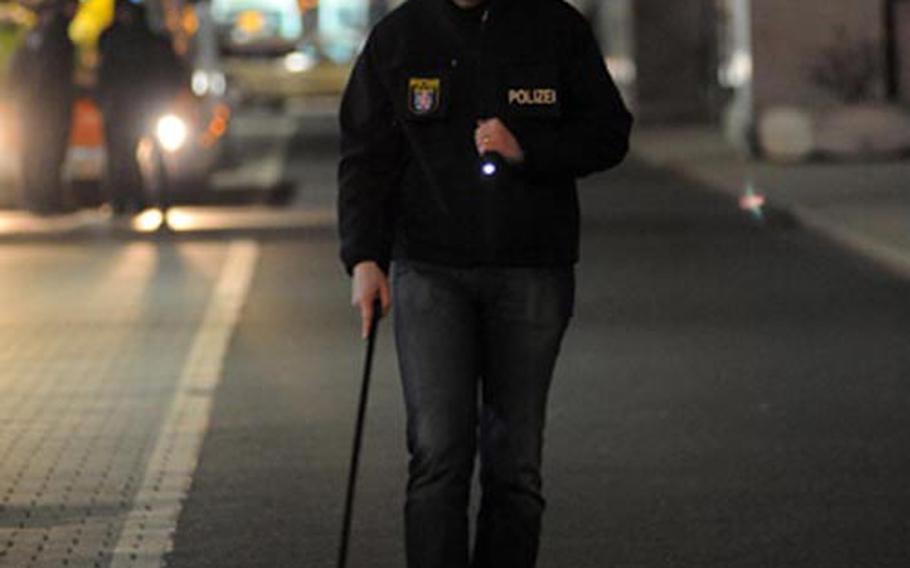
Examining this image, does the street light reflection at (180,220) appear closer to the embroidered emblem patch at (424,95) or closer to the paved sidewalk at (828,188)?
the paved sidewalk at (828,188)

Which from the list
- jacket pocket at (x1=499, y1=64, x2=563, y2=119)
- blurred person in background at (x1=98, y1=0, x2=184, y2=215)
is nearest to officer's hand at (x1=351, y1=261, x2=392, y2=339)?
jacket pocket at (x1=499, y1=64, x2=563, y2=119)

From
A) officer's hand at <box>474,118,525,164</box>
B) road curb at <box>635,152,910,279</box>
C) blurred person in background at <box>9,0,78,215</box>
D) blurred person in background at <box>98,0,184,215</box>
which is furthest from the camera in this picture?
blurred person in background at <box>9,0,78,215</box>

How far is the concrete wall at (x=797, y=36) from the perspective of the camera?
109ft

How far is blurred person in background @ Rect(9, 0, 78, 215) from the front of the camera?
81.7ft

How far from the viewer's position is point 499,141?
6.76m

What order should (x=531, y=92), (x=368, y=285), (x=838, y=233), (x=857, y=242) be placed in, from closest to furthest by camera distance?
(x=531, y=92)
(x=368, y=285)
(x=857, y=242)
(x=838, y=233)

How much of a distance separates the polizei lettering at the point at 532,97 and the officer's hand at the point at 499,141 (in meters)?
0.08

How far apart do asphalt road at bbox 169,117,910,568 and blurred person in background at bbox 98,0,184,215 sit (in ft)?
17.4

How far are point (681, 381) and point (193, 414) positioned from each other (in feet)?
7.45

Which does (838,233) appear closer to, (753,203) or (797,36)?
(753,203)

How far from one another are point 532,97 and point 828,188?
18.9 metres

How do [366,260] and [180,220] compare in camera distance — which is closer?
[366,260]

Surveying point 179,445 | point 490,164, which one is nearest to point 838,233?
point 179,445

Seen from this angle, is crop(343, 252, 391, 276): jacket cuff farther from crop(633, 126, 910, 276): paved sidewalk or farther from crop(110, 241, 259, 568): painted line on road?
crop(633, 126, 910, 276): paved sidewalk
